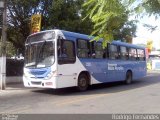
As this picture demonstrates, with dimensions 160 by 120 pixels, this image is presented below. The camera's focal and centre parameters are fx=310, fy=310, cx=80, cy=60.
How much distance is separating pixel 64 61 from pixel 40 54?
1.18 m

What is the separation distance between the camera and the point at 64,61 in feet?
46.4

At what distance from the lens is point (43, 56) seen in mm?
14188

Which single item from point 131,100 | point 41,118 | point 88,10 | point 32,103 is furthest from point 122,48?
point 88,10

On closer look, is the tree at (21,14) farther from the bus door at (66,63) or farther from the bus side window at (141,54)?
the bus side window at (141,54)

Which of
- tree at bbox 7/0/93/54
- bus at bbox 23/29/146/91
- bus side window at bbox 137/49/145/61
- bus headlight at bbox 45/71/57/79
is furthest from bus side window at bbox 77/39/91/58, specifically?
bus side window at bbox 137/49/145/61

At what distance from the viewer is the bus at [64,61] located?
45.3 ft

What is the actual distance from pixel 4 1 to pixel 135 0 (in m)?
13.8

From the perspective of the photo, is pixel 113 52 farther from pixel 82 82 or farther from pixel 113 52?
pixel 82 82

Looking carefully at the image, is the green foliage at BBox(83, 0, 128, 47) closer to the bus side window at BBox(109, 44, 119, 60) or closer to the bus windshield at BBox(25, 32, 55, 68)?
the bus windshield at BBox(25, 32, 55, 68)

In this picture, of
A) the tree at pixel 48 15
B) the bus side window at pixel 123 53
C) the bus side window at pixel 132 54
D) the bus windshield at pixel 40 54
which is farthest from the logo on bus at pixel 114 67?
the bus windshield at pixel 40 54

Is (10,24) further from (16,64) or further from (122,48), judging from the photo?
(122,48)

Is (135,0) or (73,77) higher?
(135,0)

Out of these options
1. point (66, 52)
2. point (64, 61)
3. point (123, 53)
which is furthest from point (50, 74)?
point (123, 53)

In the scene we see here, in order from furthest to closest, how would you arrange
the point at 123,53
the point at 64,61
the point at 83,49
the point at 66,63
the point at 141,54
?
1. the point at 141,54
2. the point at 123,53
3. the point at 83,49
4. the point at 66,63
5. the point at 64,61
